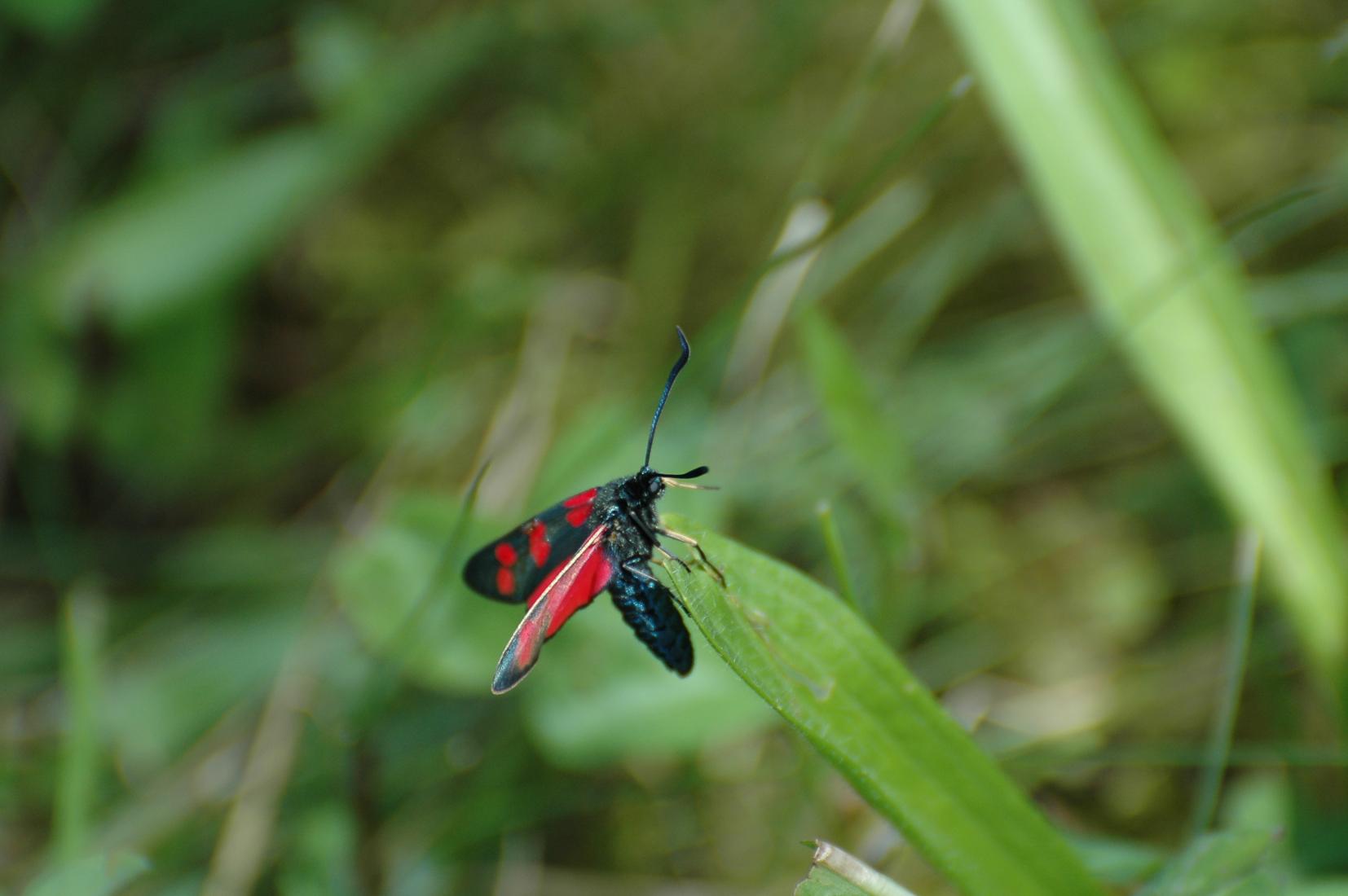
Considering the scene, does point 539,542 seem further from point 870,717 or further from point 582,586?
point 870,717

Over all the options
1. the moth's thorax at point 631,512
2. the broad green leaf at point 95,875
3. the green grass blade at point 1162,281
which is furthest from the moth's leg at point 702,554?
the green grass blade at point 1162,281

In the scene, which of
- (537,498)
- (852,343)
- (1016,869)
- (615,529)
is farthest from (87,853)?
(852,343)

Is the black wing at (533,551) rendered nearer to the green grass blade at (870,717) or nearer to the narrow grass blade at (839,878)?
the green grass blade at (870,717)

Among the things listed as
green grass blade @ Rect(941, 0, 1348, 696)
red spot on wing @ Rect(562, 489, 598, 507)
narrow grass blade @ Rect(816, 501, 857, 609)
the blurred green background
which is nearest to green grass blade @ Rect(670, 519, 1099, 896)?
narrow grass blade @ Rect(816, 501, 857, 609)

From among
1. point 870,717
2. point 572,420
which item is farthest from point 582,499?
point 572,420

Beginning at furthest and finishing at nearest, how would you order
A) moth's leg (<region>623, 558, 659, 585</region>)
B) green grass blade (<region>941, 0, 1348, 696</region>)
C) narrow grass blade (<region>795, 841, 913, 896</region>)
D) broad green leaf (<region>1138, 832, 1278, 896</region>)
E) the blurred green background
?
1. the blurred green background
2. green grass blade (<region>941, 0, 1348, 696</region>)
3. moth's leg (<region>623, 558, 659, 585</region>)
4. broad green leaf (<region>1138, 832, 1278, 896</region>)
5. narrow grass blade (<region>795, 841, 913, 896</region>)

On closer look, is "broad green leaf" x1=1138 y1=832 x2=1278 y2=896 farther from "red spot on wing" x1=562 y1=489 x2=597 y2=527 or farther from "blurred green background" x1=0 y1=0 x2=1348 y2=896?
"red spot on wing" x1=562 y1=489 x2=597 y2=527

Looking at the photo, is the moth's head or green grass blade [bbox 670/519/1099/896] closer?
green grass blade [bbox 670/519/1099/896]

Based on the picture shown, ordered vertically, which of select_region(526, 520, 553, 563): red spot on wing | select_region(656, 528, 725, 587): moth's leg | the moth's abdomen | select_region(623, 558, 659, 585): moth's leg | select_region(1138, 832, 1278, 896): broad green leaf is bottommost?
select_region(1138, 832, 1278, 896): broad green leaf
